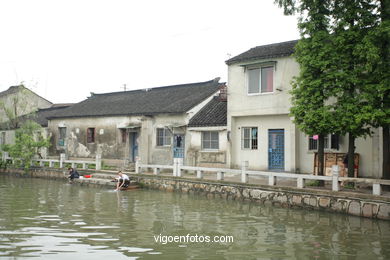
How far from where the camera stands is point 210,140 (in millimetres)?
21109

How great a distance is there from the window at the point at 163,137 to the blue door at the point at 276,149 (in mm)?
6438

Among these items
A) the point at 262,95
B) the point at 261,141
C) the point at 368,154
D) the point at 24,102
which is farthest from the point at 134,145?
the point at 368,154

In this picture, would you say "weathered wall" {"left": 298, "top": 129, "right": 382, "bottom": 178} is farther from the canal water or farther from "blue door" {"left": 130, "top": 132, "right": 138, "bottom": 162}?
"blue door" {"left": 130, "top": 132, "right": 138, "bottom": 162}

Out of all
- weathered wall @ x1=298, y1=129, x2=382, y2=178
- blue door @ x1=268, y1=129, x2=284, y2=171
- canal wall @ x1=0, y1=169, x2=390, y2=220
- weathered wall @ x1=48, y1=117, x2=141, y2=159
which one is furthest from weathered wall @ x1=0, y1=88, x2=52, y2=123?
weathered wall @ x1=298, y1=129, x2=382, y2=178

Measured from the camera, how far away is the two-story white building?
1767 centimetres

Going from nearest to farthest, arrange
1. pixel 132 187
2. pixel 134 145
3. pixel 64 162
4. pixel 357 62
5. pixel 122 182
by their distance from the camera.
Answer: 1. pixel 357 62
2. pixel 122 182
3. pixel 132 187
4. pixel 64 162
5. pixel 134 145

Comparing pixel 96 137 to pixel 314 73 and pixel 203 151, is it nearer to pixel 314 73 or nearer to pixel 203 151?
pixel 203 151

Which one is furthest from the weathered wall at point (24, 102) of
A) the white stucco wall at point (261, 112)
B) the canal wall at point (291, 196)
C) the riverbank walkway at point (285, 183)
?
the white stucco wall at point (261, 112)

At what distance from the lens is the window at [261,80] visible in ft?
60.8

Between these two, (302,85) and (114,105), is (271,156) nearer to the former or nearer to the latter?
(302,85)

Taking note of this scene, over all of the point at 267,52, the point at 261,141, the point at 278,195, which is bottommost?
the point at 278,195

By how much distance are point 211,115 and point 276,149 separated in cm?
448

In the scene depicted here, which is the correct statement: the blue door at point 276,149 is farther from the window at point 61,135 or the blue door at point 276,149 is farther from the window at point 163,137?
Answer: the window at point 61,135

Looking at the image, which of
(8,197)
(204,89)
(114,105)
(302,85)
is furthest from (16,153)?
(302,85)
